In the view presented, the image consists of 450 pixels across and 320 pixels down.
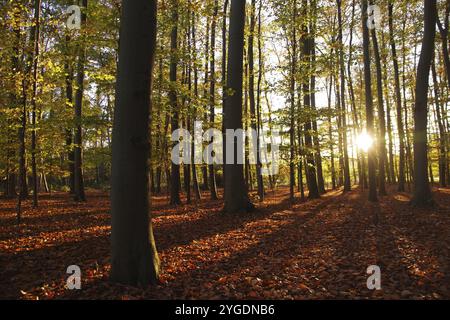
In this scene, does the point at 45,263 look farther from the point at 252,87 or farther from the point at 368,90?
the point at 368,90

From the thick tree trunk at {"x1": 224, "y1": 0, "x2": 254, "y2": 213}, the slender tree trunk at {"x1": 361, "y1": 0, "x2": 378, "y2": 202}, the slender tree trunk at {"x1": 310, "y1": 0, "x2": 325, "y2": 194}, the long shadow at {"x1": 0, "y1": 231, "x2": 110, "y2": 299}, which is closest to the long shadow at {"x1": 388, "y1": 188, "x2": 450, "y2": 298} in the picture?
the slender tree trunk at {"x1": 361, "y1": 0, "x2": 378, "y2": 202}

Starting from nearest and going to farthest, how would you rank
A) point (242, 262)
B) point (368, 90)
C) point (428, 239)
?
point (242, 262) → point (428, 239) → point (368, 90)

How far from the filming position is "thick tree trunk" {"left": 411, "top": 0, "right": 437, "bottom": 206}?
11.6 m

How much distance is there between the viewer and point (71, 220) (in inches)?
408

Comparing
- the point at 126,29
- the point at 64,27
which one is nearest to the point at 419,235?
the point at 126,29

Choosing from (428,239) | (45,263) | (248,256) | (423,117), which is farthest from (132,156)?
(423,117)

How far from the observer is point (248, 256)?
685 centimetres

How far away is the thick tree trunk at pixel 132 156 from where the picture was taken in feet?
15.5

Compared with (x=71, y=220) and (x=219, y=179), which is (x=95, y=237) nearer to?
(x=71, y=220)

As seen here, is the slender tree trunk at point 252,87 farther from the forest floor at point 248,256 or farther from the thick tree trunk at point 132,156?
the thick tree trunk at point 132,156

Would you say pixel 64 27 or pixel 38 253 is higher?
pixel 64 27

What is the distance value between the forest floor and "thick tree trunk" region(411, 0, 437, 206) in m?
0.86

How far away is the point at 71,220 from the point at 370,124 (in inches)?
560

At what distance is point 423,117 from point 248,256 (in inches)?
369
